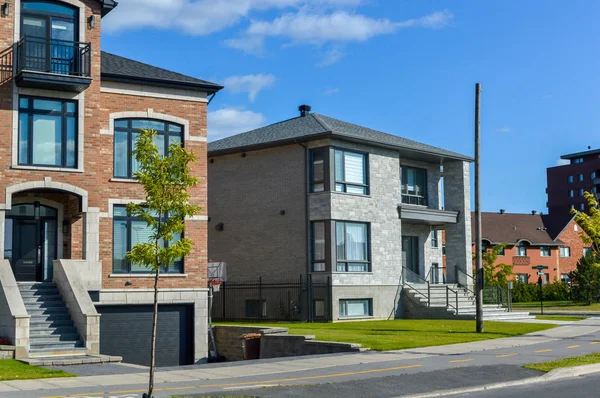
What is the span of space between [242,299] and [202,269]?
8992 millimetres

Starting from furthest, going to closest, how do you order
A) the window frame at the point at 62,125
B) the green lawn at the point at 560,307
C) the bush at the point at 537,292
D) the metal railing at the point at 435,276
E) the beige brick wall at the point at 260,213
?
the bush at the point at 537,292 < the green lawn at the point at 560,307 < the metal railing at the point at 435,276 < the beige brick wall at the point at 260,213 < the window frame at the point at 62,125

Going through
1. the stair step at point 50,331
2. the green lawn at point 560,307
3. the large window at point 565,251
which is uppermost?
the large window at point 565,251

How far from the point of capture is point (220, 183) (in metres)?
37.1

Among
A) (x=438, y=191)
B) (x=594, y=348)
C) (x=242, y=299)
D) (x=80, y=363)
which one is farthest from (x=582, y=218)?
(x=80, y=363)

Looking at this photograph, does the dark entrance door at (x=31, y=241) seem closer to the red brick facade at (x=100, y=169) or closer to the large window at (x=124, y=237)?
the red brick facade at (x=100, y=169)

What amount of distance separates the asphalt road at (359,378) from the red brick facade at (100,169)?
747 centimetres

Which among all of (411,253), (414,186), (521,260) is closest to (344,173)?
(414,186)

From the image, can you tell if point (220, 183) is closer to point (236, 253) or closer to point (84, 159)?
point (236, 253)

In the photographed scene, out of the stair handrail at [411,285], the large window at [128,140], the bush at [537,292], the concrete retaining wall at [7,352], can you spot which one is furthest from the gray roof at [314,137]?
the bush at [537,292]

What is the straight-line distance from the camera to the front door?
38250mm

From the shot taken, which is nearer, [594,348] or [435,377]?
[435,377]

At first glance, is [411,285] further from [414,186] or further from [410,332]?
[410,332]

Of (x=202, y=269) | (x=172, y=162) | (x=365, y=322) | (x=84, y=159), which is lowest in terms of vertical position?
(x=365, y=322)

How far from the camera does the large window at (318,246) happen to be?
33.0 m
